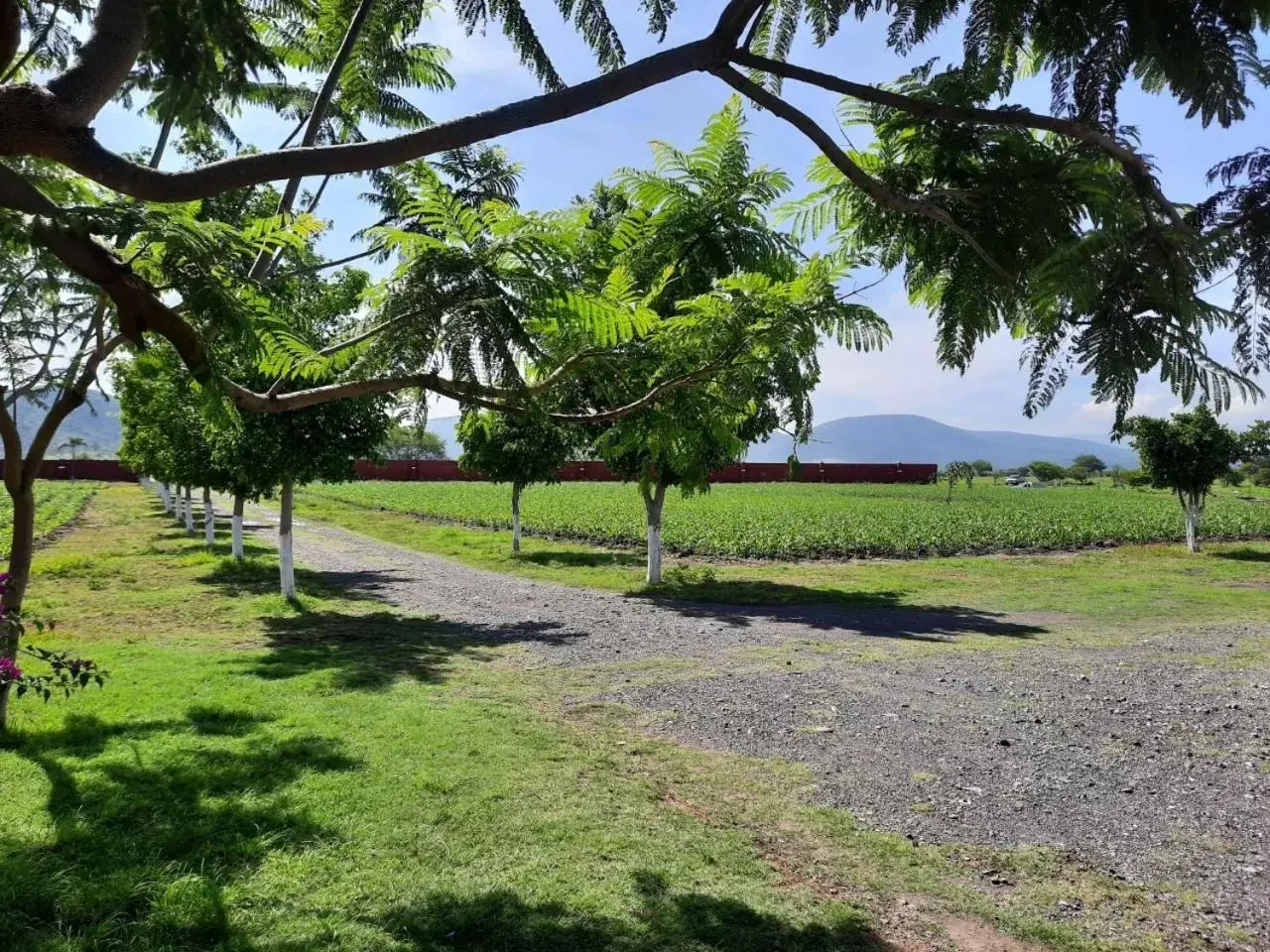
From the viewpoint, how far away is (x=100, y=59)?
2.18 m

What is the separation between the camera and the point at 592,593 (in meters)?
15.9

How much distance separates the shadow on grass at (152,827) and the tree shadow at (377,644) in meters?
2.03

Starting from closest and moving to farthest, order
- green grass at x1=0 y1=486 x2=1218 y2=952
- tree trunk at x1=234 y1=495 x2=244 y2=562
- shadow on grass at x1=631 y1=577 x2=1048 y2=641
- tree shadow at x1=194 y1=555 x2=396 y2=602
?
green grass at x1=0 y1=486 x2=1218 y2=952 < shadow on grass at x1=631 y1=577 x2=1048 y2=641 < tree shadow at x1=194 y1=555 x2=396 y2=602 < tree trunk at x1=234 y1=495 x2=244 y2=562

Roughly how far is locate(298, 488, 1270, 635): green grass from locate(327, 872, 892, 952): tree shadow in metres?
9.94

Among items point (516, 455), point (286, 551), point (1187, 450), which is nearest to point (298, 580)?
point (286, 551)

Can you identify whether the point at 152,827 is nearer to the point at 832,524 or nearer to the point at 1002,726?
the point at 1002,726

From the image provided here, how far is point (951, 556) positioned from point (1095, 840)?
17926 millimetres

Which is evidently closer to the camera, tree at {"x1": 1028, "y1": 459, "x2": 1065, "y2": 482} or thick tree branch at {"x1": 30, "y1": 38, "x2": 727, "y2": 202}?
thick tree branch at {"x1": 30, "y1": 38, "x2": 727, "y2": 202}

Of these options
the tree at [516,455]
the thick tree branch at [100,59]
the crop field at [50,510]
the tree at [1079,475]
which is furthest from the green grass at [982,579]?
the tree at [1079,475]

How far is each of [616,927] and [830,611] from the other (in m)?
10.6

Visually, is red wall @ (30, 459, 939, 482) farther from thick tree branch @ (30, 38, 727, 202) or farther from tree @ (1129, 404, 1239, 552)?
thick tree branch @ (30, 38, 727, 202)

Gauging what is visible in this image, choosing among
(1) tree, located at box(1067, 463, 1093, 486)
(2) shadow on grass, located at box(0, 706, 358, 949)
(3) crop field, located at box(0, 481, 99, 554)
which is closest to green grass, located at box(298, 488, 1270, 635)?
(2) shadow on grass, located at box(0, 706, 358, 949)

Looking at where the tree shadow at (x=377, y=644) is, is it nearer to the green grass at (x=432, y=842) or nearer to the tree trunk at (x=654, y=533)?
the green grass at (x=432, y=842)

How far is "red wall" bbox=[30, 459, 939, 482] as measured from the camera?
68.1 metres
